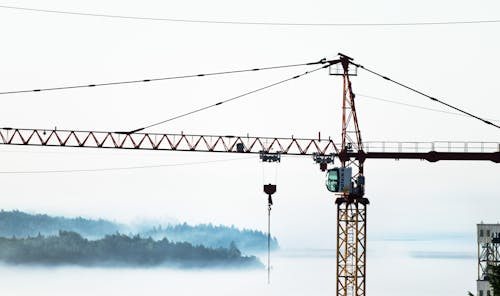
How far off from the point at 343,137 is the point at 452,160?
14145mm

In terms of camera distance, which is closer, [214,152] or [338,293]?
[338,293]

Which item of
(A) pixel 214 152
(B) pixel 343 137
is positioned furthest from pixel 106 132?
(B) pixel 343 137

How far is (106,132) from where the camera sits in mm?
112375

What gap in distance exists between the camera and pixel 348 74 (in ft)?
354

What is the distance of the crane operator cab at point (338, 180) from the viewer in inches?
4021

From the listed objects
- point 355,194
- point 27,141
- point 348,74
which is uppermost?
point 348,74

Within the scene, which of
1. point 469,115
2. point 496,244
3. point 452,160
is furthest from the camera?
point 496,244

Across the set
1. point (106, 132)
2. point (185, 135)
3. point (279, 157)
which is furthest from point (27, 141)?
point (279, 157)

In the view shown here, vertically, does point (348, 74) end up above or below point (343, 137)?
above

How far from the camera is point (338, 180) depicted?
335ft

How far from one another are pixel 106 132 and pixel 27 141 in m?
10.8

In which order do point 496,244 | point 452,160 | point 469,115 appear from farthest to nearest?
1. point 496,244
2. point 452,160
3. point 469,115

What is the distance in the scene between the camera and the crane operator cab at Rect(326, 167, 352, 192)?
10212 cm

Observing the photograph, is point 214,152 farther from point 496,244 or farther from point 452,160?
point 496,244
